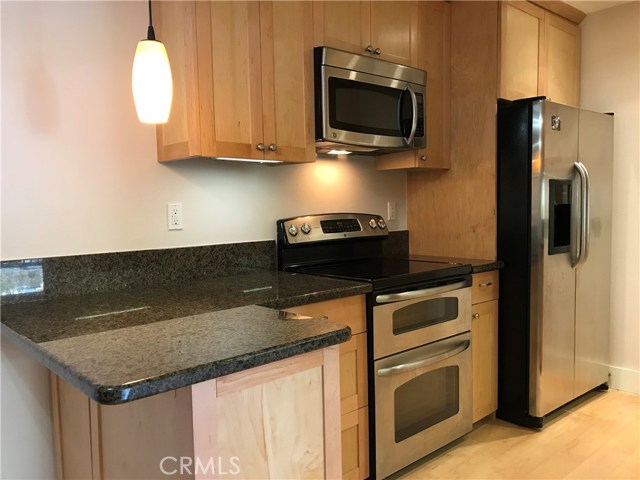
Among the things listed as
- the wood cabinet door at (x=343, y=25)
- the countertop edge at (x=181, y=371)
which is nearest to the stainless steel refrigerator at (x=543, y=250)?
the wood cabinet door at (x=343, y=25)

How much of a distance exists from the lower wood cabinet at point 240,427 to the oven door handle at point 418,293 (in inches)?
35.9

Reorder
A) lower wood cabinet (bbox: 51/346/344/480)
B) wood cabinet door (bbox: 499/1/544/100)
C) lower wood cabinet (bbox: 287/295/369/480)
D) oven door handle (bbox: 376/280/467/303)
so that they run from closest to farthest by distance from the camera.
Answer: lower wood cabinet (bbox: 51/346/344/480) → lower wood cabinet (bbox: 287/295/369/480) → oven door handle (bbox: 376/280/467/303) → wood cabinet door (bbox: 499/1/544/100)

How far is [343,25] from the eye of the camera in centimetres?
226

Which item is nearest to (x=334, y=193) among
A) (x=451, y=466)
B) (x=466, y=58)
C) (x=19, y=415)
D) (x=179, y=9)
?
(x=466, y=58)

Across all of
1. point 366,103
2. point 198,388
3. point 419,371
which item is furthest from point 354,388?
point 366,103

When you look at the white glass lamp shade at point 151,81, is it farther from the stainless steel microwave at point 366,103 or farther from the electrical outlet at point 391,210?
the electrical outlet at point 391,210

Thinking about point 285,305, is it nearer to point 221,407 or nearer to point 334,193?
point 221,407

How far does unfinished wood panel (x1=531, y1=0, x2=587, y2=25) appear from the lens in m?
2.88

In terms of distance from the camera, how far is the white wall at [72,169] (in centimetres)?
166

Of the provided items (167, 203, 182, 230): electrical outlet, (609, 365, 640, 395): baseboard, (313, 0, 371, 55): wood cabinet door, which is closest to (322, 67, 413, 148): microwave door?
(313, 0, 371, 55): wood cabinet door

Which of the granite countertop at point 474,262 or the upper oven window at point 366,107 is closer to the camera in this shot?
the upper oven window at point 366,107

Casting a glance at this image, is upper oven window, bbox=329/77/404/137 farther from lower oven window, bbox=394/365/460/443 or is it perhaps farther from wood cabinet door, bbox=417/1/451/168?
lower oven window, bbox=394/365/460/443

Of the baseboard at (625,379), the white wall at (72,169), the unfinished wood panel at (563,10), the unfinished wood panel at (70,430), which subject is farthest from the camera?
the baseboard at (625,379)

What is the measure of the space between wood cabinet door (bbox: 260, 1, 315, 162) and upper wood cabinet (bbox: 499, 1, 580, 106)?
1145mm
